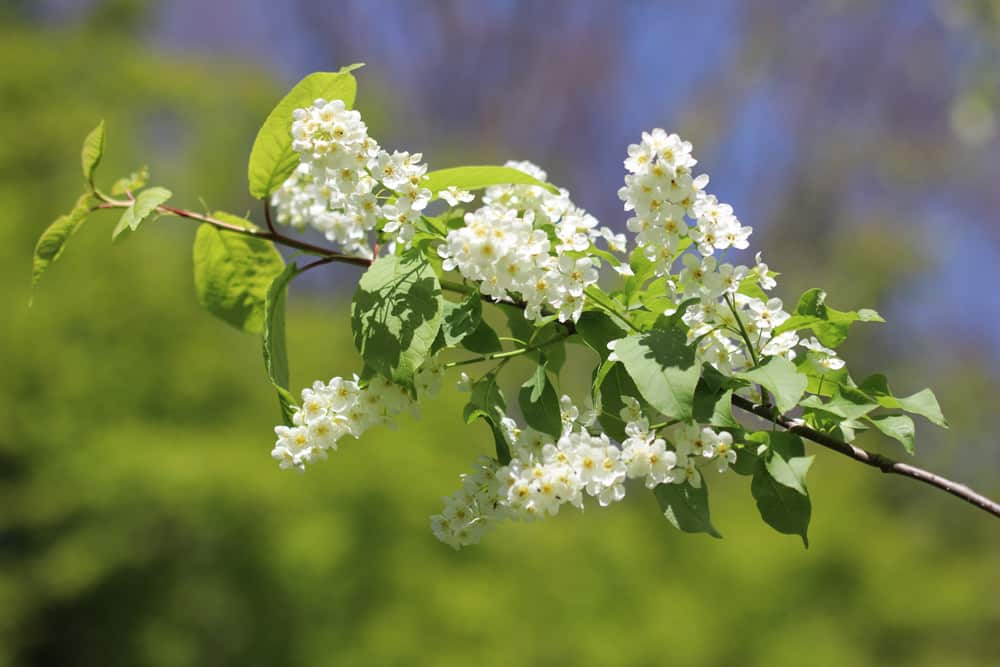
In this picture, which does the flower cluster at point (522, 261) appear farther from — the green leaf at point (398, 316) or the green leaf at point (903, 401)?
the green leaf at point (903, 401)

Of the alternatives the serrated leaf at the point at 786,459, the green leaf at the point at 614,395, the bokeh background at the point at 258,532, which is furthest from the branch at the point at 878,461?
the bokeh background at the point at 258,532

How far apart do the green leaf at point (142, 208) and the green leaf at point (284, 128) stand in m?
0.10

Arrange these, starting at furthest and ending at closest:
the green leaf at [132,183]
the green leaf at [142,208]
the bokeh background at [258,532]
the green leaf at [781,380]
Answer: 1. the bokeh background at [258,532]
2. the green leaf at [132,183]
3. the green leaf at [142,208]
4. the green leaf at [781,380]

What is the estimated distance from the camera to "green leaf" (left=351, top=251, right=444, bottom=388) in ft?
2.76

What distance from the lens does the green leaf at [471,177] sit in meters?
0.91

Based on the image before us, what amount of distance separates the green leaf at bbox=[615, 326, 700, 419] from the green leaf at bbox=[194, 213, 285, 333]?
1.67 ft

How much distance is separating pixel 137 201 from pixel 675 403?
2.11 feet

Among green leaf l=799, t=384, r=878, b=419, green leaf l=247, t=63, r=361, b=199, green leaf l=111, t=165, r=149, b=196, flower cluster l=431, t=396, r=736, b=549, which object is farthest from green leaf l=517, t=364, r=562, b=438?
green leaf l=111, t=165, r=149, b=196

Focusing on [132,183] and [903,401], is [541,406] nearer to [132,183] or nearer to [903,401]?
[903,401]

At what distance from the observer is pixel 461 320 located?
34.6 inches

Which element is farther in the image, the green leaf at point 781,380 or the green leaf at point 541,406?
the green leaf at point 541,406

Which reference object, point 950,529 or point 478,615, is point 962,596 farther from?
point 478,615

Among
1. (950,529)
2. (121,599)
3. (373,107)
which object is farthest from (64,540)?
(950,529)

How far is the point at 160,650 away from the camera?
848 cm
